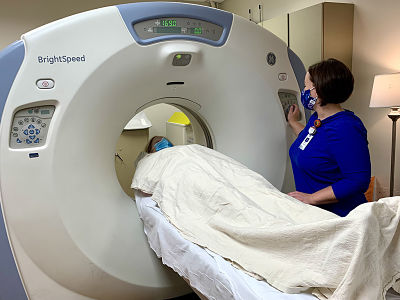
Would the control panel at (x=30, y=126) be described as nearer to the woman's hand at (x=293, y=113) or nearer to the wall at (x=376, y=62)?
the woman's hand at (x=293, y=113)

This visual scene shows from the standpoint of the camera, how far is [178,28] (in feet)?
4.80

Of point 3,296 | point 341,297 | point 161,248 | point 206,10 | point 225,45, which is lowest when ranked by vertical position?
point 3,296

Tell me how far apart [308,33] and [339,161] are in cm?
162

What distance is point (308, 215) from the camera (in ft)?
3.09

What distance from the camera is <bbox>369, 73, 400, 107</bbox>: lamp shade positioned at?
223 centimetres

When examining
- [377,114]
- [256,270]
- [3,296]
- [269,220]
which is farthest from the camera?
[377,114]

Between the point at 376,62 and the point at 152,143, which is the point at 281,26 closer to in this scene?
the point at 376,62

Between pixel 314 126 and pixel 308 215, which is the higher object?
pixel 314 126

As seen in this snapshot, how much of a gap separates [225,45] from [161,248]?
0.86m

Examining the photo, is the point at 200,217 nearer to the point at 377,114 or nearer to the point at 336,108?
the point at 336,108

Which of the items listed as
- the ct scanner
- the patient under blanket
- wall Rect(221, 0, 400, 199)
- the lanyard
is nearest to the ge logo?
the ct scanner

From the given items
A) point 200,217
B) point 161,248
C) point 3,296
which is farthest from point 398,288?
point 3,296

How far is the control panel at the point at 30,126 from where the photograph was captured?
128cm

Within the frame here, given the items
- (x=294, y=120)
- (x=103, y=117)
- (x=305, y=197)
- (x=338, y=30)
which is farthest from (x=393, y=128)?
(x=103, y=117)
